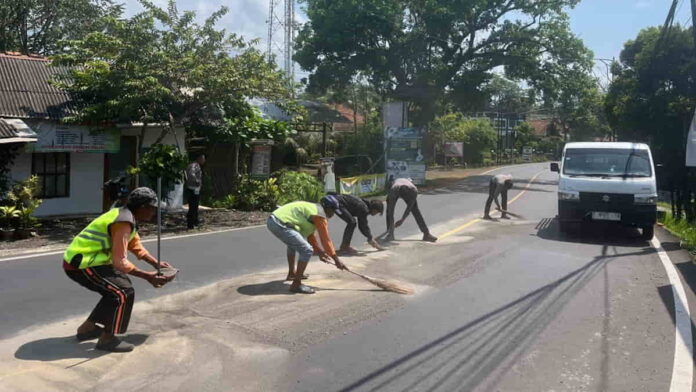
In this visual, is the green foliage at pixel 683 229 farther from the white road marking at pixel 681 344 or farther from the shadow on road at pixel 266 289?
the shadow on road at pixel 266 289

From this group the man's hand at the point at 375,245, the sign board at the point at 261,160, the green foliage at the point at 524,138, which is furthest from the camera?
the green foliage at the point at 524,138

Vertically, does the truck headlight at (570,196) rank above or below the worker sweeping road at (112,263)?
above

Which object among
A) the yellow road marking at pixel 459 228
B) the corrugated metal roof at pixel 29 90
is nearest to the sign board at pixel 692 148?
the yellow road marking at pixel 459 228

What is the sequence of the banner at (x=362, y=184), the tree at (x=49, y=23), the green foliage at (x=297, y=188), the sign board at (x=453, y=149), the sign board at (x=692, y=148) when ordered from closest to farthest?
the sign board at (x=692, y=148) < the green foliage at (x=297, y=188) < the banner at (x=362, y=184) < the tree at (x=49, y=23) < the sign board at (x=453, y=149)

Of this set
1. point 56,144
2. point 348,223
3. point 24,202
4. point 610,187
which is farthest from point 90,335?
point 610,187

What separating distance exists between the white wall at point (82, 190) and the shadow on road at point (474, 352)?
11.7 m

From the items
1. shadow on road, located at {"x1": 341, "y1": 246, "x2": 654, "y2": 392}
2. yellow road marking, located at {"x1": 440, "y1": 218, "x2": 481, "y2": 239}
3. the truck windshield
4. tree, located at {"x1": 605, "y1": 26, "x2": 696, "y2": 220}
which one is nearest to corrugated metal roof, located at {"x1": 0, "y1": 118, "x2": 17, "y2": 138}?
yellow road marking, located at {"x1": 440, "y1": 218, "x2": 481, "y2": 239}

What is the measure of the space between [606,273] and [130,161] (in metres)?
12.4

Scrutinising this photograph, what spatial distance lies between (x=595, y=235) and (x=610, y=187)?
142 centimetres

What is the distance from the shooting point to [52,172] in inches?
604

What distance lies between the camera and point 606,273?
9.70m

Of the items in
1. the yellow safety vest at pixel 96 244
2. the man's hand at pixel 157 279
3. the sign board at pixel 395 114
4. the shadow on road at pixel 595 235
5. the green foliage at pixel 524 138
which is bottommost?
the shadow on road at pixel 595 235

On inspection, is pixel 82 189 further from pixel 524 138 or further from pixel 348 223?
pixel 524 138

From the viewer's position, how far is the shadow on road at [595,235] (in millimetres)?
13031
